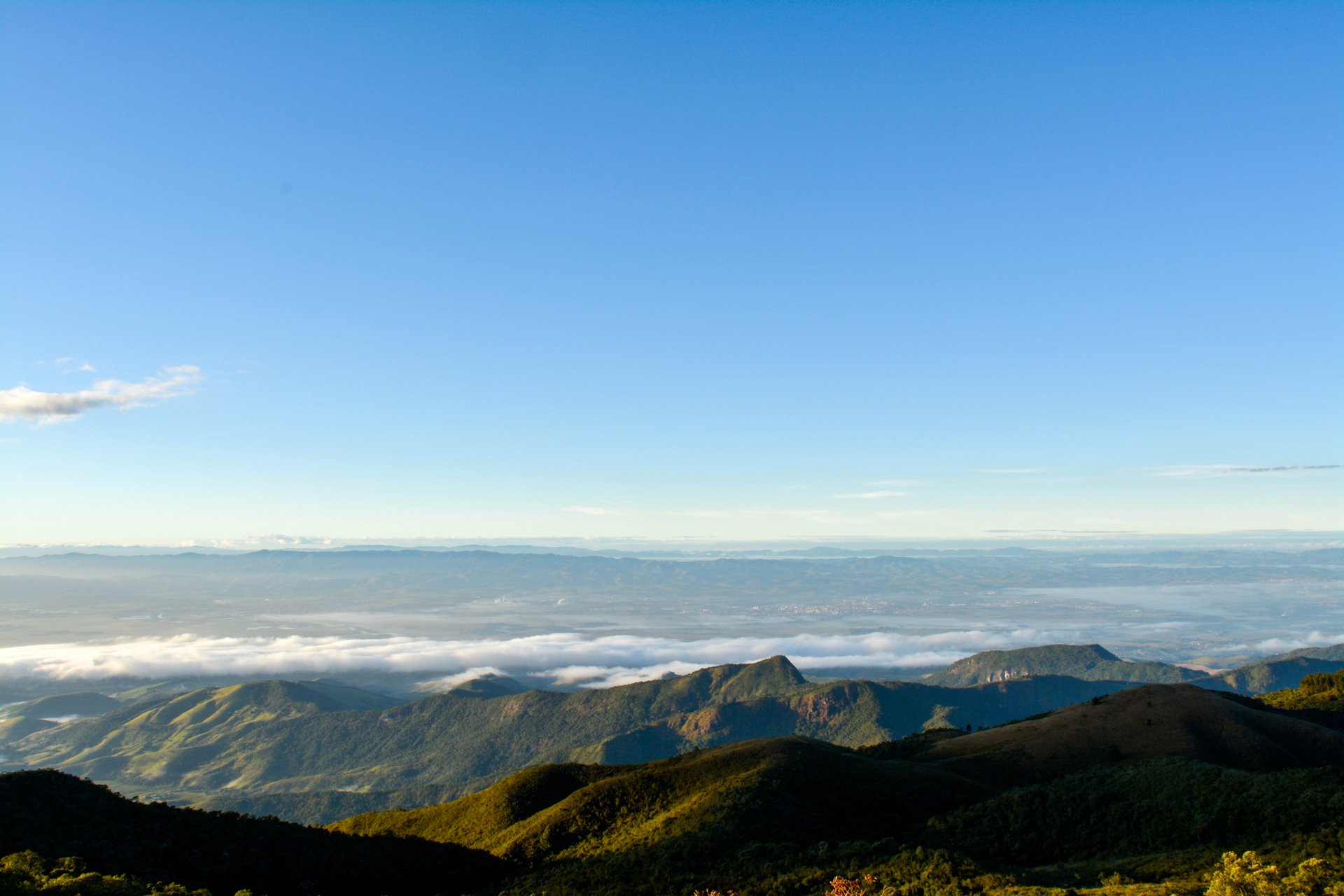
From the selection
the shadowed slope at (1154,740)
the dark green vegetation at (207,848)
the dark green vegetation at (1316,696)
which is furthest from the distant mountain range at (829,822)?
the dark green vegetation at (1316,696)

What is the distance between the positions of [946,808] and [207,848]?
7733 centimetres

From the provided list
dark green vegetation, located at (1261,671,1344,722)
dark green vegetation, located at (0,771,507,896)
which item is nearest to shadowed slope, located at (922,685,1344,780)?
dark green vegetation, located at (1261,671,1344,722)

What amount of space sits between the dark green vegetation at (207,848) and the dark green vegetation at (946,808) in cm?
1021

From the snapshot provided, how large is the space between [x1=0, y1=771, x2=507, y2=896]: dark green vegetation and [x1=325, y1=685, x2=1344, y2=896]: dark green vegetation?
10.2 m

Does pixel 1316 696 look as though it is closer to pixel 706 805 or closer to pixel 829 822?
pixel 829 822

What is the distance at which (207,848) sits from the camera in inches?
2975

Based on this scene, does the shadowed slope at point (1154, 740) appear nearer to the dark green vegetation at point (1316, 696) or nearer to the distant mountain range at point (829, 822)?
the distant mountain range at point (829, 822)

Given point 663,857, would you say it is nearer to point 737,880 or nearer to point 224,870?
point 737,880

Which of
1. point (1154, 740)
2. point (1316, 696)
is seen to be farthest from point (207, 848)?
point (1316, 696)

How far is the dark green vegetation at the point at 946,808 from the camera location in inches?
2496

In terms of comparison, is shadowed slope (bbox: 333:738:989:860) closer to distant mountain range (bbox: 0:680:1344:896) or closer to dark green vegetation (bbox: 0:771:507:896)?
distant mountain range (bbox: 0:680:1344:896)

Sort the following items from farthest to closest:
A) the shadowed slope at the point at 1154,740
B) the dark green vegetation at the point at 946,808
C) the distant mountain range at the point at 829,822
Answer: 1. the shadowed slope at the point at 1154,740
2. the distant mountain range at the point at 829,822
3. the dark green vegetation at the point at 946,808

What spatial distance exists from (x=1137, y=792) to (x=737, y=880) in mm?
46253

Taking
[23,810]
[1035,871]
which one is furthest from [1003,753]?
[23,810]
